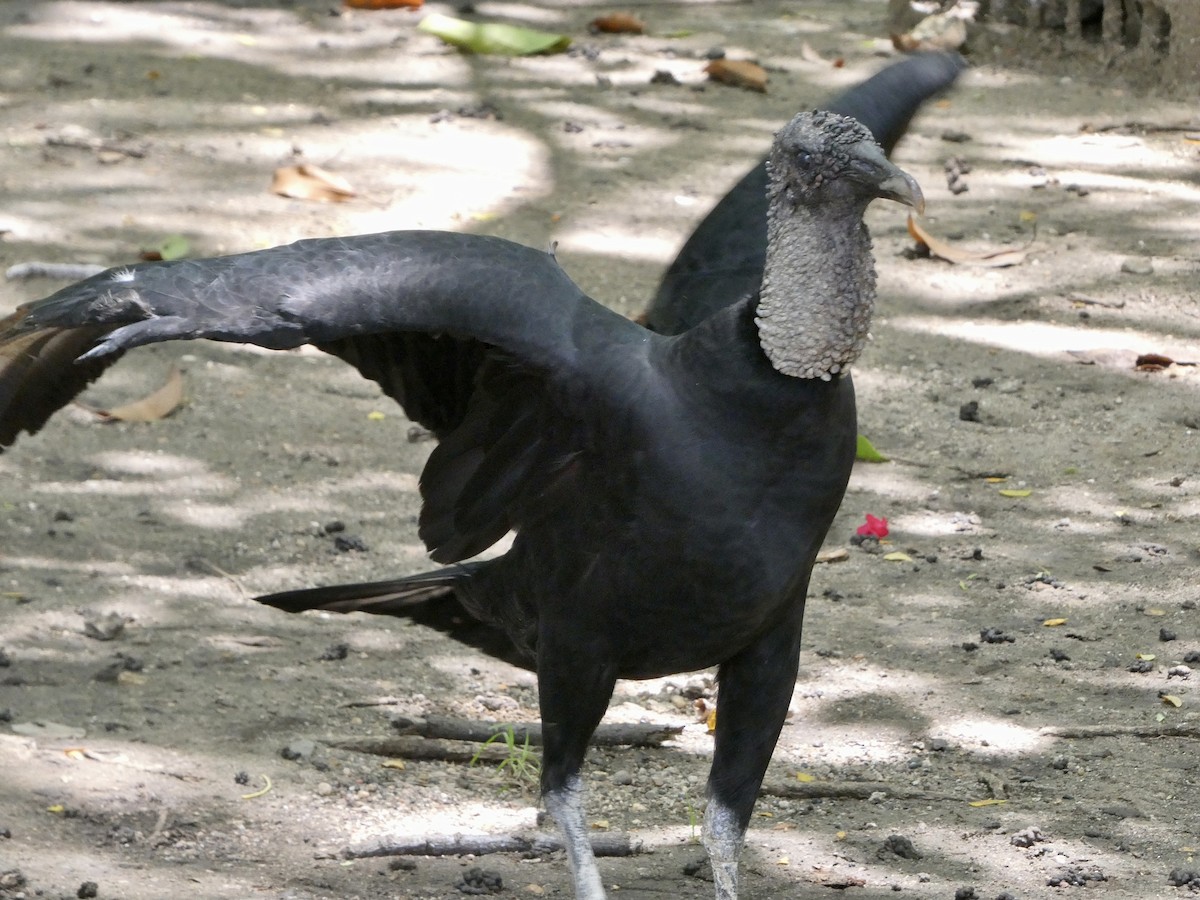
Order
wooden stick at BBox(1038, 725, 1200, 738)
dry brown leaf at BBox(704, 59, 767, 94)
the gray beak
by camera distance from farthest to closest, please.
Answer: dry brown leaf at BBox(704, 59, 767, 94) → wooden stick at BBox(1038, 725, 1200, 738) → the gray beak

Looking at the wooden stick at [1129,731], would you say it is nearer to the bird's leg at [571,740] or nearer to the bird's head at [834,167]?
the bird's leg at [571,740]

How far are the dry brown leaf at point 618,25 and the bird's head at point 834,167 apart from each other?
6.64m

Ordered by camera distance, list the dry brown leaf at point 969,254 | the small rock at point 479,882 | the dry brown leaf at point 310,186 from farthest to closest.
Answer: the dry brown leaf at point 310,186 → the dry brown leaf at point 969,254 → the small rock at point 479,882

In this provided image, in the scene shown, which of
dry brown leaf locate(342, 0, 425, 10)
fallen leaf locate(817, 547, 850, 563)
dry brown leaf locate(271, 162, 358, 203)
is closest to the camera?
fallen leaf locate(817, 547, 850, 563)

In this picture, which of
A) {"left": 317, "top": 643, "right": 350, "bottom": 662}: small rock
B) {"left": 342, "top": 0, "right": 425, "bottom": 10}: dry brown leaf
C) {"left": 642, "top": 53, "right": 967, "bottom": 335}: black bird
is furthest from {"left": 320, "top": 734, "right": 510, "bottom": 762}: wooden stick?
{"left": 342, "top": 0, "right": 425, "bottom": 10}: dry brown leaf

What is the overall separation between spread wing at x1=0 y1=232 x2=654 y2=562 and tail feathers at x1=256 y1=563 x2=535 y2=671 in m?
0.32

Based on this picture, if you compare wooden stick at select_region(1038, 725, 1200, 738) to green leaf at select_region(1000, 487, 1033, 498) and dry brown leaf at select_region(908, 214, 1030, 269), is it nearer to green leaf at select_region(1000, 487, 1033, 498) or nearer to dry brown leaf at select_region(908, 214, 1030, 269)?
green leaf at select_region(1000, 487, 1033, 498)

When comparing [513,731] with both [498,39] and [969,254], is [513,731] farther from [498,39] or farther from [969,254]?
[498,39]

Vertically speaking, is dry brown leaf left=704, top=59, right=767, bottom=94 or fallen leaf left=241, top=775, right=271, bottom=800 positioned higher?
dry brown leaf left=704, top=59, right=767, bottom=94

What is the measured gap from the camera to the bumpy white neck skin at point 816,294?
318cm

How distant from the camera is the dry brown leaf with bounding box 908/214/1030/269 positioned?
7.16 meters

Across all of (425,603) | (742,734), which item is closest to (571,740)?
(742,734)

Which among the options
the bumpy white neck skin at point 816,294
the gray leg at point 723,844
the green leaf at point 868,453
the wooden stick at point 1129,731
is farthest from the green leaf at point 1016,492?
the bumpy white neck skin at point 816,294

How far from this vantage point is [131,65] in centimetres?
891
